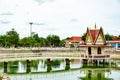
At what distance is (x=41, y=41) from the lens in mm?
108938

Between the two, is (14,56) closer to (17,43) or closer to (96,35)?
(96,35)

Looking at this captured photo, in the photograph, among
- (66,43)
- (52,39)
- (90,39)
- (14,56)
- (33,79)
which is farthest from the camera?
(66,43)

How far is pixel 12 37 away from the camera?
8675cm

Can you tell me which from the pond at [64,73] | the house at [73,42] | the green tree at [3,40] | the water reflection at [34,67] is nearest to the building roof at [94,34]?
the water reflection at [34,67]

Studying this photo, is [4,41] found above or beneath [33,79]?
above

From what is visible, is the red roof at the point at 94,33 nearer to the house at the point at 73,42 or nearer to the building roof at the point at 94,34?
the building roof at the point at 94,34

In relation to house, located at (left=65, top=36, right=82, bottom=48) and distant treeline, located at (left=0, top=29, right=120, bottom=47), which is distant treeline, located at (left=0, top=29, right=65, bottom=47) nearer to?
distant treeline, located at (left=0, top=29, right=120, bottom=47)

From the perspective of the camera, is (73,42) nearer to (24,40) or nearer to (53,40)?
(53,40)

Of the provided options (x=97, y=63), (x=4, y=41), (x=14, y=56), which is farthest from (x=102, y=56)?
(x=4, y=41)

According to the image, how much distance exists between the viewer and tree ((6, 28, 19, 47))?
8706cm

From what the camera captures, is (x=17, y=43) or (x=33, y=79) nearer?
(x=33, y=79)

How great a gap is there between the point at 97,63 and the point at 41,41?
2418 inches

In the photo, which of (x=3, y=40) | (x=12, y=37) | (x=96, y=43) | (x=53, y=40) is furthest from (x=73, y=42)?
(x=96, y=43)

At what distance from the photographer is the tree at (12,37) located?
87062mm
